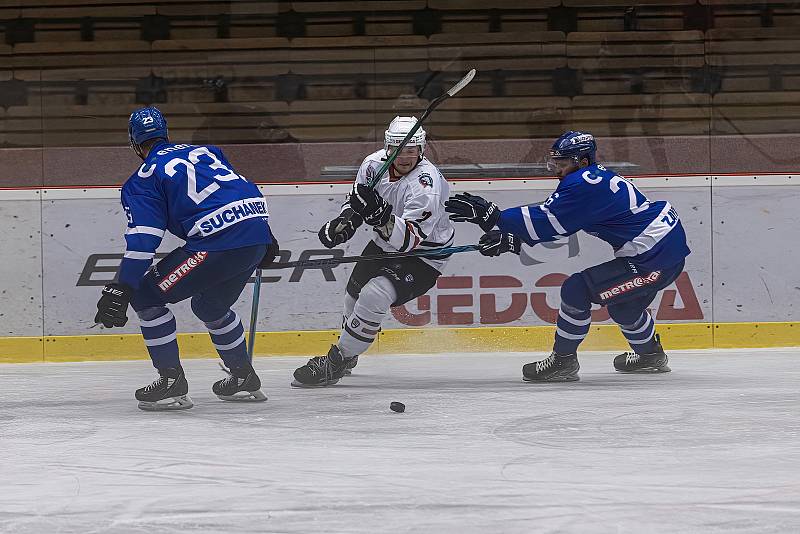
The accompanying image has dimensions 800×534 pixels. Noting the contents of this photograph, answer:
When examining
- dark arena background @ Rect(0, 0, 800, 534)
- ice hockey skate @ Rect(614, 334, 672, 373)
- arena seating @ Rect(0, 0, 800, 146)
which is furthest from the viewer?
arena seating @ Rect(0, 0, 800, 146)

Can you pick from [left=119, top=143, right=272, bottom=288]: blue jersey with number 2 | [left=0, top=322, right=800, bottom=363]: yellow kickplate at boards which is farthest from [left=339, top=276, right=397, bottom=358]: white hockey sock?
[left=0, top=322, right=800, bottom=363]: yellow kickplate at boards

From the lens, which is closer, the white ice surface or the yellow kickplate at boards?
the white ice surface

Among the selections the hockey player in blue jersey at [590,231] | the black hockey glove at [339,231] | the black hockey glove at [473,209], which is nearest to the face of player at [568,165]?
the hockey player in blue jersey at [590,231]

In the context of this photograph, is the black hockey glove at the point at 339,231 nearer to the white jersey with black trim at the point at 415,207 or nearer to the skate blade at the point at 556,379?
the white jersey with black trim at the point at 415,207

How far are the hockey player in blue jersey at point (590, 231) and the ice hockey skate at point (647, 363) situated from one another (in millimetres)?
82

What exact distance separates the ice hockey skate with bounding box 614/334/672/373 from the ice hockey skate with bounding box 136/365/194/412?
85.5 inches

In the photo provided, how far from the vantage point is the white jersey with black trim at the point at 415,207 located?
5164 millimetres

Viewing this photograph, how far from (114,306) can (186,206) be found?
452 millimetres

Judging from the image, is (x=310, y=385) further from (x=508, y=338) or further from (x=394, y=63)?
(x=394, y=63)

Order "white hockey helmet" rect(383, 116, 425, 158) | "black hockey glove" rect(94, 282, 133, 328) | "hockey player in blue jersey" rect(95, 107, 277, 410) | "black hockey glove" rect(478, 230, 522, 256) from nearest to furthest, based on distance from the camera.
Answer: "black hockey glove" rect(94, 282, 133, 328) → "hockey player in blue jersey" rect(95, 107, 277, 410) → "black hockey glove" rect(478, 230, 522, 256) → "white hockey helmet" rect(383, 116, 425, 158)

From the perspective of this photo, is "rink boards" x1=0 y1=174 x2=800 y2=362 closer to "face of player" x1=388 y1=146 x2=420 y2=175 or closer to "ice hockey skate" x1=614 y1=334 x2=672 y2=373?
"ice hockey skate" x1=614 y1=334 x2=672 y2=373

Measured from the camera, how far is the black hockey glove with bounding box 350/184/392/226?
4898 millimetres

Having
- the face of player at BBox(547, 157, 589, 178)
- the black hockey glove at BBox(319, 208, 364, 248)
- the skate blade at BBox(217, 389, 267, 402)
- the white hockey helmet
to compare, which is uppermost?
the white hockey helmet

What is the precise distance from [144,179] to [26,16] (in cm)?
307
